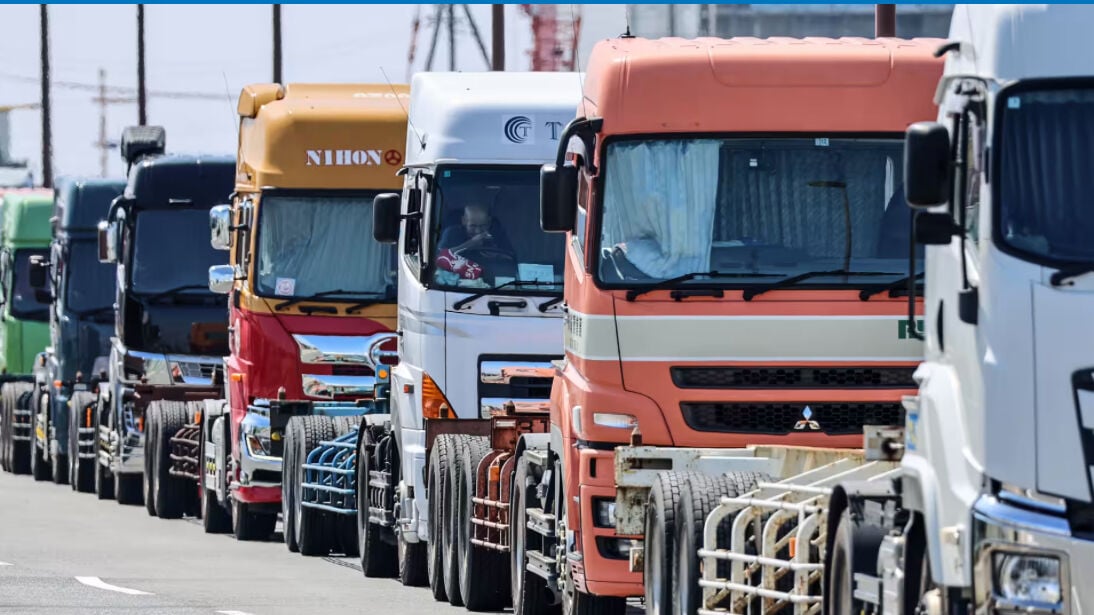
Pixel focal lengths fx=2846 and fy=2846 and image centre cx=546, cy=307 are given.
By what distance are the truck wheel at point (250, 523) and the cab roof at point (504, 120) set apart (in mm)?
6479

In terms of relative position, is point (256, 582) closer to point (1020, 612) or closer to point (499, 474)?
point (499, 474)

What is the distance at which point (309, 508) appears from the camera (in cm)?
2159

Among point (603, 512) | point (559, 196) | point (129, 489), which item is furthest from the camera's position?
point (129, 489)

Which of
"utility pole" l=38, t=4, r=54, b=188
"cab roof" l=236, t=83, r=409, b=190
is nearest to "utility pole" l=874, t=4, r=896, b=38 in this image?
"cab roof" l=236, t=83, r=409, b=190

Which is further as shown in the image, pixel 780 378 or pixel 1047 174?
pixel 780 378

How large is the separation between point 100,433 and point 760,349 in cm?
1795

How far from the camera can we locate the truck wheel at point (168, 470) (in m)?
26.9

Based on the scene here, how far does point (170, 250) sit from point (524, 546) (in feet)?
41.4

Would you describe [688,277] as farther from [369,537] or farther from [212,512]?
[212,512]

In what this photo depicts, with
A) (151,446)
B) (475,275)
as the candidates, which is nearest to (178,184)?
(151,446)

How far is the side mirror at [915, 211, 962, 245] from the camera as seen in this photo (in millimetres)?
9656

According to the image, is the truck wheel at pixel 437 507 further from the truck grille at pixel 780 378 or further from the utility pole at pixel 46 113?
the utility pole at pixel 46 113

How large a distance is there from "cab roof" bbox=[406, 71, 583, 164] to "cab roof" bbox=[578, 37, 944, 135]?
3993mm

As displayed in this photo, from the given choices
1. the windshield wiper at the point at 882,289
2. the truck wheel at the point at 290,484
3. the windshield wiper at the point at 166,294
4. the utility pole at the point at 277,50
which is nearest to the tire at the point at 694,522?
the windshield wiper at the point at 882,289
